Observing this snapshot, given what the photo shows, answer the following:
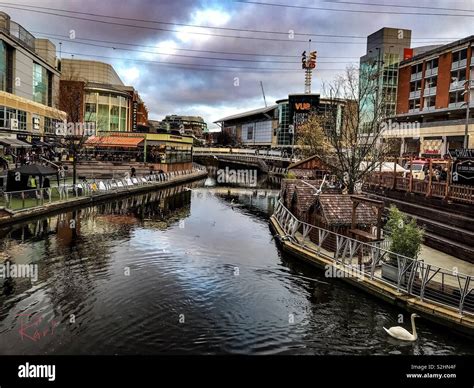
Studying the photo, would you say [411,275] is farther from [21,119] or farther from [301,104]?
[301,104]

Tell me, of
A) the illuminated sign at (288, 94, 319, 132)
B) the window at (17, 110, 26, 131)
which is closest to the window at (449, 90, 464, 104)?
the illuminated sign at (288, 94, 319, 132)

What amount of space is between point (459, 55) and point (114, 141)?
47425 millimetres

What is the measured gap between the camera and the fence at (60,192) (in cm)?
2431

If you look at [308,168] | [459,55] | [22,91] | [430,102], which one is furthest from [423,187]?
[430,102]

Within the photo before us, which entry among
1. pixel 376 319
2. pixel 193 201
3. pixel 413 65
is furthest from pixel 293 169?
pixel 413 65

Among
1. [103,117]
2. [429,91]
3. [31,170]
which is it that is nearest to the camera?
[31,170]

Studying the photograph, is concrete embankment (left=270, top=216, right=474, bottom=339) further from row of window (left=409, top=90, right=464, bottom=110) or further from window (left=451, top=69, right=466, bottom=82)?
window (left=451, top=69, right=466, bottom=82)

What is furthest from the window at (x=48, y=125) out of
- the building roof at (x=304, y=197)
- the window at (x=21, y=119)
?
the building roof at (x=304, y=197)

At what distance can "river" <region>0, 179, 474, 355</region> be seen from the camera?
10117 mm

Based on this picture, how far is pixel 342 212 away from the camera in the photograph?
1759cm

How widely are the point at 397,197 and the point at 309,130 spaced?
30.7 m

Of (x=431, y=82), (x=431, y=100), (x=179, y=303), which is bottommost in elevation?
(x=179, y=303)

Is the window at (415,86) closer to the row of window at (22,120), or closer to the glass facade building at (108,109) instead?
the glass facade building at (108,109)

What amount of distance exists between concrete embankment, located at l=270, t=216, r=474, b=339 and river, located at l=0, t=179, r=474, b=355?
0.71 feet
